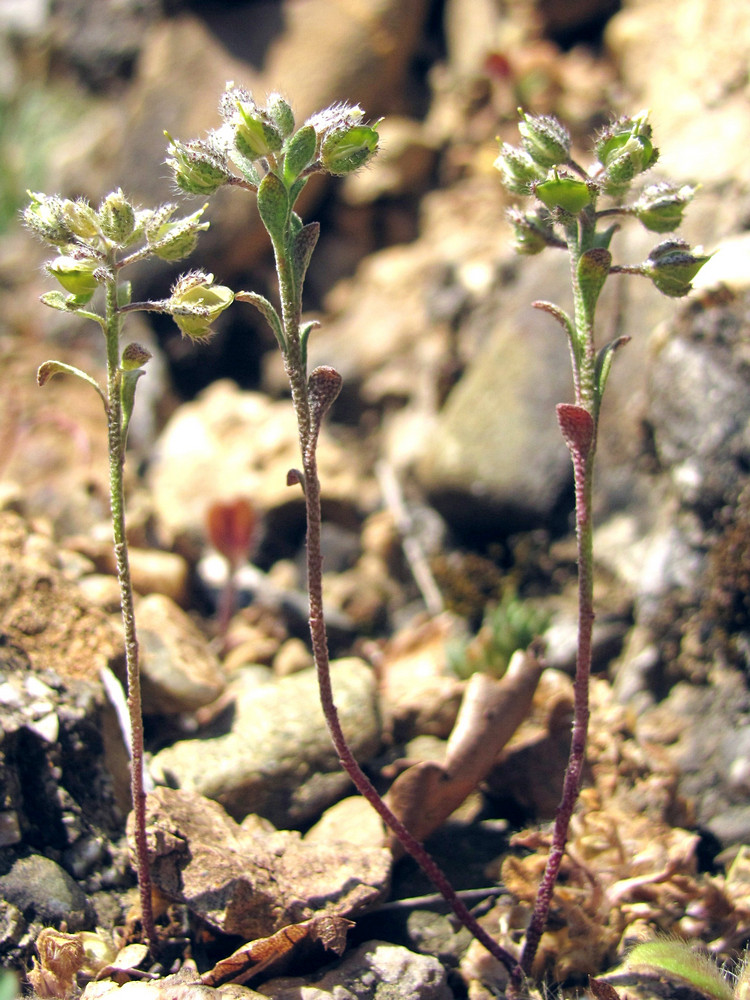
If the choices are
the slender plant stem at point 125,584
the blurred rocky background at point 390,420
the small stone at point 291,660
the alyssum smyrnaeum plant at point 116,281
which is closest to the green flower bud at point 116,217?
the alyssum smyrnaeum plant at point 116,281

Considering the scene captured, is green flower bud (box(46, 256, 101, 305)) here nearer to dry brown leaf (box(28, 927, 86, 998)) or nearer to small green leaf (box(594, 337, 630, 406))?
small green leaf (box(594, 337, 630, 406))

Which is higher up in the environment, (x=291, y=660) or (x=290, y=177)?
(x=290, y=177)

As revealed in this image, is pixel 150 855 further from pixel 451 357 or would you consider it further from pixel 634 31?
pixel 634 31

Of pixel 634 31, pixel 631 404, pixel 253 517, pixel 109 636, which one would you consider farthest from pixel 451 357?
pixel 109 636

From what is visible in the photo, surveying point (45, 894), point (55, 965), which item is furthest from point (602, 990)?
point (45, 894)

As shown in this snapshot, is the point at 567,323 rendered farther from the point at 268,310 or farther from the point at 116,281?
the point at 116,281

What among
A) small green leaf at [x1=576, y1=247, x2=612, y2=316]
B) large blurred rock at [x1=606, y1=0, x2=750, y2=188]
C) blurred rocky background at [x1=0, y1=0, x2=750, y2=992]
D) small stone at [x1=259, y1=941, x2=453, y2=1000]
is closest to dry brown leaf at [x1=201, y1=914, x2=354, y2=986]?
small stone at [x1=259, y1=941, x2=453, y2=1000]

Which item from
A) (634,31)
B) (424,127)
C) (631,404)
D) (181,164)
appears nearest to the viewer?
(181,164)
